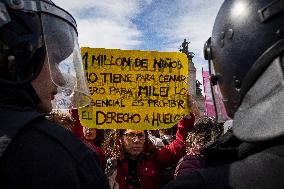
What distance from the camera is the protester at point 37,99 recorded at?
1.29 metres

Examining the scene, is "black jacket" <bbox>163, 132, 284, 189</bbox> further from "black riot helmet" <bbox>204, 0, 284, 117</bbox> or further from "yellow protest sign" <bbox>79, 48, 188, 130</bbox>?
"yellow protest sign" <bbox>79, 48, 188, 130</bbox>

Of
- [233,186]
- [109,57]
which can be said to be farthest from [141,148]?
[233,186]

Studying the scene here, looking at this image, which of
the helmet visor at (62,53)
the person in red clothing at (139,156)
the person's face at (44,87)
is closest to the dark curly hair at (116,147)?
the person in red clothing at (139,156)

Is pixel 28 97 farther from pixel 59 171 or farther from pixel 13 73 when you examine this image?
pixel 59 171

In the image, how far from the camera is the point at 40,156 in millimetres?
1302

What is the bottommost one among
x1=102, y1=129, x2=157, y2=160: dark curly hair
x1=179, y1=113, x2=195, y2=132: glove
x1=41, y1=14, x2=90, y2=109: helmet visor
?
x1=102, y1=129, x2=157, y2=160: dark curly hair

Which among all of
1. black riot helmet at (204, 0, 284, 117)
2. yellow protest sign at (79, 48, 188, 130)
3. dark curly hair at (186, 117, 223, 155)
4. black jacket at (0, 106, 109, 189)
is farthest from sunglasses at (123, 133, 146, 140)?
black jacket at (0, 106, 109, 189)

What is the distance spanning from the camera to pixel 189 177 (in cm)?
134

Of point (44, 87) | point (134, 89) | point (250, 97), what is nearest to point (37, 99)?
point (44, 87)

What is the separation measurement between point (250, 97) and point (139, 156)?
2.98 metres

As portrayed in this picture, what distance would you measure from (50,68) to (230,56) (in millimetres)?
893

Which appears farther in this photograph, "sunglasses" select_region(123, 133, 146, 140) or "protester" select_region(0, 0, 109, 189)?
"sunglasses" select_region(123, 133, 146, 140)

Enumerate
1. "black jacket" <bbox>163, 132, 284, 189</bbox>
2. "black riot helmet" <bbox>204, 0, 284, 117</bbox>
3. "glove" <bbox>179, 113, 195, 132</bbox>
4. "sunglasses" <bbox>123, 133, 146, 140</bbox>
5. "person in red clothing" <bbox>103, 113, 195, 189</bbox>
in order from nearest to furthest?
"black jacket" <bbox>163, 132, 284, 189</bbox> < "black riot helmet" <bbox>204, 0, 284, 117</bbox> < "person in red clothing" <bbox>103, 113, 195, 189</bbox> < "sunglasses" <bbox>123, 133, 146, 140</bbox> < "glove" <bbox>179, 113, 195, 132</bbox>

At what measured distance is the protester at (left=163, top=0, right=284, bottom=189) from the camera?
124cm
